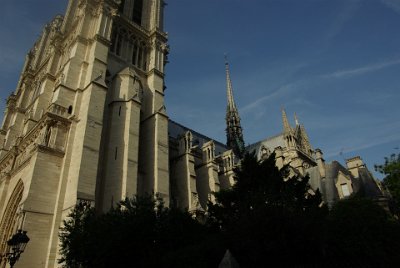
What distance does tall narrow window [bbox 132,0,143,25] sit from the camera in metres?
36.3

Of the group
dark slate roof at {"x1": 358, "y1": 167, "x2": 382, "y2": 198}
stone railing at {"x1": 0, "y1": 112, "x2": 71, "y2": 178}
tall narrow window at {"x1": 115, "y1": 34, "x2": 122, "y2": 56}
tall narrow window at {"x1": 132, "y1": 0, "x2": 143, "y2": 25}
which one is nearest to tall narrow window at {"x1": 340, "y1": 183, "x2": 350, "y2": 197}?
dark slate roof at {"x1": 358, "y1": 167, "x2": 382, "y2": 198}

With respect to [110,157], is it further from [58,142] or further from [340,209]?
[340,209]

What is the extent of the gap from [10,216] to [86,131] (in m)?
8.79

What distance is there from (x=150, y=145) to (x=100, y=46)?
30.4 ft

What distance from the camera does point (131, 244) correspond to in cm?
1464

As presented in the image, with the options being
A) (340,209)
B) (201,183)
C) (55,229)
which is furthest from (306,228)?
(201,183)

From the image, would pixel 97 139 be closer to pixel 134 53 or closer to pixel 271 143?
pixel 134 53

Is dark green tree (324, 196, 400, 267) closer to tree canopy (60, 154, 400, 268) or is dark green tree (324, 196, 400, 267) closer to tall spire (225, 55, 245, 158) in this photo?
tree canopy (60, 154, 400, 268)

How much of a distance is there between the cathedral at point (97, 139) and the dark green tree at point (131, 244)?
3427 mm

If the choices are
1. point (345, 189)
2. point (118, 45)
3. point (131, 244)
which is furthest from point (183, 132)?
point (131, 244)

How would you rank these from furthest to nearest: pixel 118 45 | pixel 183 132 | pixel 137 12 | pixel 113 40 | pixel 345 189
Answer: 1. pixel 183 132
2. pixel 137 12
3. pixel 345 189
4. pixel 118 45
5. pixel 113 40

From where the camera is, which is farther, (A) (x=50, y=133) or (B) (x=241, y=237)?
(A) (x=50, y=133)

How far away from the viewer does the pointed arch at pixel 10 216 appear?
2191 cm

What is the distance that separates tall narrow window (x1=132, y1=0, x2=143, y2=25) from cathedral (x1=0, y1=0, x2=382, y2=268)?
13 cm
